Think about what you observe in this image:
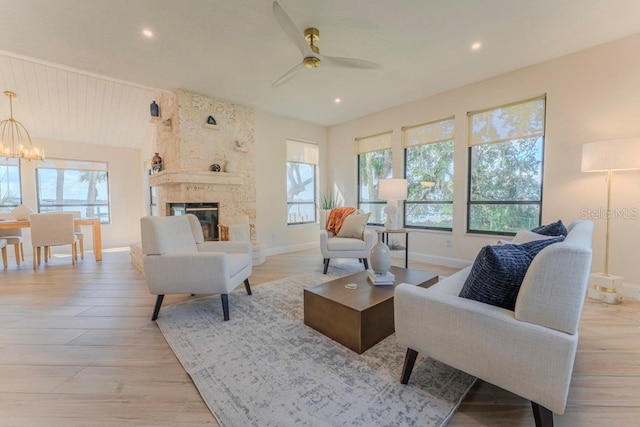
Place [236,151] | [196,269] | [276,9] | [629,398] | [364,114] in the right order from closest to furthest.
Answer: [629,398], [276,9], [196,269], [236,151], [364,114]

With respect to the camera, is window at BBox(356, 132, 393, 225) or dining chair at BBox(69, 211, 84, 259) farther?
window at BBox(356, 132, 393, 225)

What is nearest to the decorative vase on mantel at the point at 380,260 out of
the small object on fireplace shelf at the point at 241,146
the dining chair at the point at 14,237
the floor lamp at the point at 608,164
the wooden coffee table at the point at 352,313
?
the wooden coffee table at the point at 352,313

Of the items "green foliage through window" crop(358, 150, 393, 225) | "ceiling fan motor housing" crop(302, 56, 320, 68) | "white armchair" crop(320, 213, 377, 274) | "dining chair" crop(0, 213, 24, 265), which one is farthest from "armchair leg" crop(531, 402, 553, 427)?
"dining chair" crop(0, 213, 24, 265)

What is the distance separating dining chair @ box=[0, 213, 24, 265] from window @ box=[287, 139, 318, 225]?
173 inches

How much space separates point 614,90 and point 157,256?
192 inches

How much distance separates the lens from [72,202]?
231 inches

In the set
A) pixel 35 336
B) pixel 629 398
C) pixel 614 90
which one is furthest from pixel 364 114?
pixel 35 336

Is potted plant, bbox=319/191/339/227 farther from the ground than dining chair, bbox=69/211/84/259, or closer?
farther from the ground

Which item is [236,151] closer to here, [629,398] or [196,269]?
[196,269]

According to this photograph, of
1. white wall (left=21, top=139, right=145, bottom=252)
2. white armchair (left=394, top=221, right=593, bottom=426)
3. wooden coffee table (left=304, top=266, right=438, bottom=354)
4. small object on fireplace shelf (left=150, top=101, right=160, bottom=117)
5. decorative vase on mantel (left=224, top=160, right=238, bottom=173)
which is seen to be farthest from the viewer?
white wall (left=21, top=139, right=145, bottom=252)

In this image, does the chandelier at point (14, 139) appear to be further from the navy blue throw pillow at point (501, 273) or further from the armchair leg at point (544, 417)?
the armchair leg at point (544, 417)

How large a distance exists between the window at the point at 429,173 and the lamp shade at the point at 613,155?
1.68 m

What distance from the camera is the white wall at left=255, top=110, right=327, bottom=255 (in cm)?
506

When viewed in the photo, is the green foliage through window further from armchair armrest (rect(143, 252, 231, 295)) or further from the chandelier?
the chandelier
